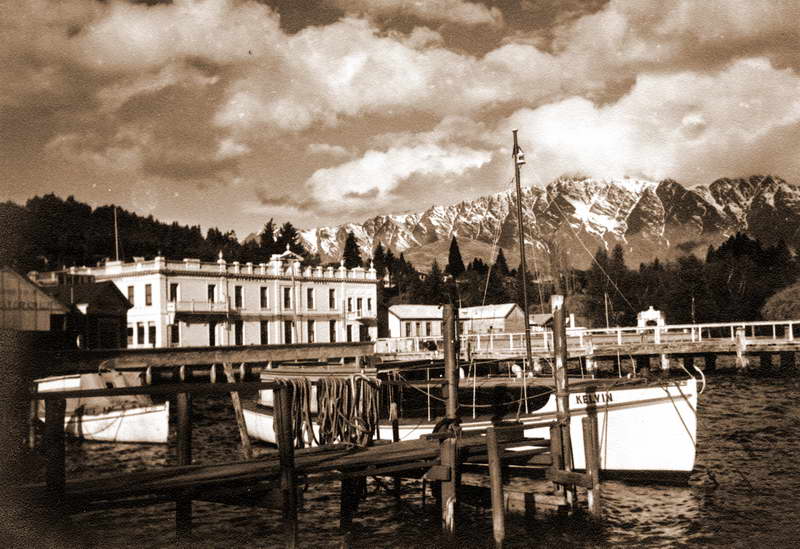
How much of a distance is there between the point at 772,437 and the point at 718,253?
379 feet

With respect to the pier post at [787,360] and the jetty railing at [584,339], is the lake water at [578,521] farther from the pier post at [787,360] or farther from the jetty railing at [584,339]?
the pier post at [787,360]

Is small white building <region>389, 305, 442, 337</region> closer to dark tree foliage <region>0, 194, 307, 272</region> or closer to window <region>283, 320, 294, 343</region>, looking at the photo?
window <region>283, 320, 294, 343</region>

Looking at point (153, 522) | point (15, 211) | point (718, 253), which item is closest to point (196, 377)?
point (15, 211)

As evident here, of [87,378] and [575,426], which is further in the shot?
[87,378]

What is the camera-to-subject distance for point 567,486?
53.5ft

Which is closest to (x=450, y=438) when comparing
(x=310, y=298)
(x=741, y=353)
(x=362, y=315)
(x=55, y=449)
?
(x=55, y=449)

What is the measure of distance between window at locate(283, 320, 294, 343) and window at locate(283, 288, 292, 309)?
5.15ft

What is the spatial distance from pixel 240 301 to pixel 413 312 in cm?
2391

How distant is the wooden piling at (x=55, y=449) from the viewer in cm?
1016

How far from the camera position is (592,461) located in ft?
49.2

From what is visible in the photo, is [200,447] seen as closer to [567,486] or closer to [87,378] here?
[87,378]

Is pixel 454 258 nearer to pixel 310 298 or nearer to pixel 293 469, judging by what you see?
pixel 310 298

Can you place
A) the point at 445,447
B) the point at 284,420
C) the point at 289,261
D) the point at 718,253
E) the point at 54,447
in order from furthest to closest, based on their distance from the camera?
1. the point at 718,253
2. the point at 289,261
3. the point at 445,447
4. the point at 284,420
5. the point at 54,447

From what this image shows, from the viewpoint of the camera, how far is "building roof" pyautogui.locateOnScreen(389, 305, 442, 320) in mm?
89250
